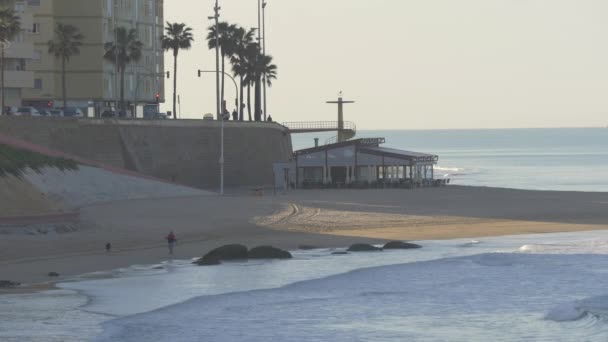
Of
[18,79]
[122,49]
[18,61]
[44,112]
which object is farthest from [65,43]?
[44,112]

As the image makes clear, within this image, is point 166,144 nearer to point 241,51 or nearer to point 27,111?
point 27,111

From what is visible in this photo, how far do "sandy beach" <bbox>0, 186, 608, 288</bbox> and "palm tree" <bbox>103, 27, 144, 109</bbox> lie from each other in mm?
26428

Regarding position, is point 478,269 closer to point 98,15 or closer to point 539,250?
point 539,250

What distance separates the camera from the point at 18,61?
10519 cm

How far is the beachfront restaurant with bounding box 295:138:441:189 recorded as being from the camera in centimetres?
9444

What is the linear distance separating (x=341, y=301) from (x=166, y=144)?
5137 centimetres

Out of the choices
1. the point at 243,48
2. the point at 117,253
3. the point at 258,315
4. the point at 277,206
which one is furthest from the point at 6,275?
the point at 243,48

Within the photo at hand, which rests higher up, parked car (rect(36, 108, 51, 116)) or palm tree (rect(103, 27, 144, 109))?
palm tree (rect(103, 27, 144, 109))

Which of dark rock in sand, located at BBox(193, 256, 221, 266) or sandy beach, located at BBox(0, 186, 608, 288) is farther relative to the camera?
sandy beach, located at BBox(0, 186, 608, 288)

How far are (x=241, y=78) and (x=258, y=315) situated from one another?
88465 millimetres

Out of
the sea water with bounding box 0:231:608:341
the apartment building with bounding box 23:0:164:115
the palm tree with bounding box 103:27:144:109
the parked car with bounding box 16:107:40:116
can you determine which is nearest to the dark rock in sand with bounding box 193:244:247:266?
the sea water with bounding box 0:231:608:341

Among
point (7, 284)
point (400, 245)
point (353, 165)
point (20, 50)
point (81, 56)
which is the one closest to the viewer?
point (7, 284)

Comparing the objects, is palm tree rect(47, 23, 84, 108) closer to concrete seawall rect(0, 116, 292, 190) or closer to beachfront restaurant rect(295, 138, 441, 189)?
concrete seawall rect(0, 116, 292, 190)

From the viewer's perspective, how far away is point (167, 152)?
92.6 meters
